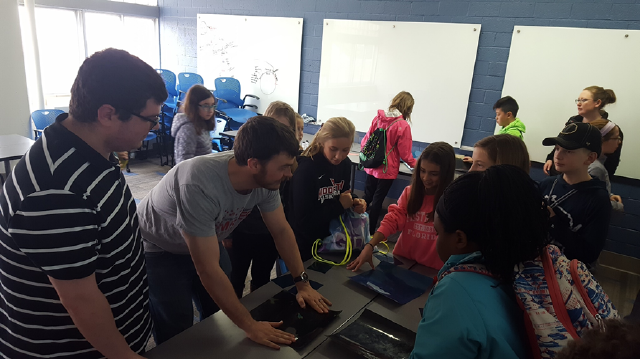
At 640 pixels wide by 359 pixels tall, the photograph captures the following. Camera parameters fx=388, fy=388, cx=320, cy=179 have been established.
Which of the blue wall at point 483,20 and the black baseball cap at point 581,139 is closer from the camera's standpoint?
the black baseball cap at point 581,139

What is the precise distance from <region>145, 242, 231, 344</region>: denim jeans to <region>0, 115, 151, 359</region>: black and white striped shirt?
0.33m

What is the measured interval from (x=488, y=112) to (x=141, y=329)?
4058 mm

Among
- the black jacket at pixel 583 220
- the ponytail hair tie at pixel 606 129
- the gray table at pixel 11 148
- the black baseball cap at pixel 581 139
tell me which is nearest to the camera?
the black jacket at pixel 583 220

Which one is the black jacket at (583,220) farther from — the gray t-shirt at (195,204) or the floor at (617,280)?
the gray t-shirt at (195,204)

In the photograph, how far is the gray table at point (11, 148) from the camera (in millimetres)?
3164

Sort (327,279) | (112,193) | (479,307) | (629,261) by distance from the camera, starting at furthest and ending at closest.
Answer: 1. (629,261)
2. (327,279)
3. (112,193)
4. (479,307)

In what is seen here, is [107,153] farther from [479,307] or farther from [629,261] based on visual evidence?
[629,261]

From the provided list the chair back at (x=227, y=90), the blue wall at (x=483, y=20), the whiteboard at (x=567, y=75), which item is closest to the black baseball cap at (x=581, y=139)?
the blue wall at (x=483, y=20)

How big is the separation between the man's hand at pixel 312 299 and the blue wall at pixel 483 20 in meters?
3.30

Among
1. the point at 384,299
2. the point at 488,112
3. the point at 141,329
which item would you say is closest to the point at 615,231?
the point at 488,112

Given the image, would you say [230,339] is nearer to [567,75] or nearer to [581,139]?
[581,139]

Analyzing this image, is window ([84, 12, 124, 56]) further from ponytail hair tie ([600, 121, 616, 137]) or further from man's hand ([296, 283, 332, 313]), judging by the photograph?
ponytail hair tie ([600, 121, 616, 137])

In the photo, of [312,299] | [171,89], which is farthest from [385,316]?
[171,89]

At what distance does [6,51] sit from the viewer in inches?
173
